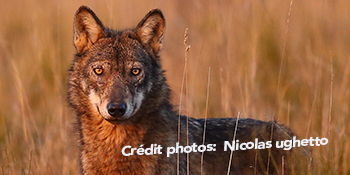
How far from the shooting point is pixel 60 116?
8.30 metres

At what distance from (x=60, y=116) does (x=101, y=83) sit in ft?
11.4

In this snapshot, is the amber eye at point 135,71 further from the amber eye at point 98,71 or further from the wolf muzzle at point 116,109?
the wolf muzzle at point 116,109

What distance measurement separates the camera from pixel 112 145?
211 inches

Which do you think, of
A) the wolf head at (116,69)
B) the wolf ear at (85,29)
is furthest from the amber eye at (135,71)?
the wolf ear at (85,29)

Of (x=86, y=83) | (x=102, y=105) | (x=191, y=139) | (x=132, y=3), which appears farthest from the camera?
(x=132, y=3)

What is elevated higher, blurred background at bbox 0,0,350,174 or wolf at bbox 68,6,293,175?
blurred background at bbox 0,0,350,174

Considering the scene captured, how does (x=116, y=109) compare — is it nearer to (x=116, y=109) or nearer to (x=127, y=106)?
(x=116, y=109)

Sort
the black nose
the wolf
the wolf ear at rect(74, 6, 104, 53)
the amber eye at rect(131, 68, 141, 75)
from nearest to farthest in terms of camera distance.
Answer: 1. the black nose
2. the wolf
3. the amber eye at rect(131, 68, 141, 75)
4. the wolf ear at rect(74, 6, 104, 53)

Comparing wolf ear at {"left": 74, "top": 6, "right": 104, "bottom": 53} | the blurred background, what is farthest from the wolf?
the blurred background

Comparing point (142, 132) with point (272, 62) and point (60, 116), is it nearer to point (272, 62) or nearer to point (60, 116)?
point (60, 116)

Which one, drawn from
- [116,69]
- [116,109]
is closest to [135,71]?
[116,69]

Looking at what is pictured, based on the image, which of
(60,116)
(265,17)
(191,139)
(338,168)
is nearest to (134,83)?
(191,139)

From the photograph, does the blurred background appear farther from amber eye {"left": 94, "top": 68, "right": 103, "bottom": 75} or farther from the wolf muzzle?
the wolf muzzle

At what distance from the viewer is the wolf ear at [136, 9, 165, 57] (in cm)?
559
